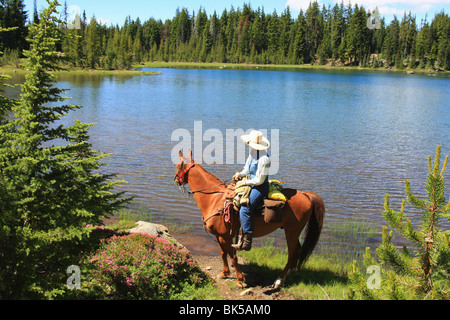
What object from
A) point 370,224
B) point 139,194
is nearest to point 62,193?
point 139,194

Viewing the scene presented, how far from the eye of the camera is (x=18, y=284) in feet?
17.2

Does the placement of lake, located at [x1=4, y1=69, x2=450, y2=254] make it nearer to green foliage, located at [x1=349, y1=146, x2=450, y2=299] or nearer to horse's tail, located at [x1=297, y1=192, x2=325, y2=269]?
horse's tail, located at [x1=297, y1=192, x2=325, y2=269]

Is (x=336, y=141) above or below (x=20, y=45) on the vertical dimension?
below

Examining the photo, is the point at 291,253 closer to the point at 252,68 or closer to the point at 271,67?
the point at 252,68

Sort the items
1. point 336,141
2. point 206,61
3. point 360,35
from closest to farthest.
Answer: point 336,141
point 360,35
point 206,61

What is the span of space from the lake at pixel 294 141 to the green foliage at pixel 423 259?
6.31 metres

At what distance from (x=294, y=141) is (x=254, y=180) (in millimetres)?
17988

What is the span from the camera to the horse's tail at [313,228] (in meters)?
7.93

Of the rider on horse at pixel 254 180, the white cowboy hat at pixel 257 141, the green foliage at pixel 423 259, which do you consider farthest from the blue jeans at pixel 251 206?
the green foliage at pixel 423 259

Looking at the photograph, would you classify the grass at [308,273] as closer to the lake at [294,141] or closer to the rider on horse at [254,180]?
the rider on horse at [254,180]

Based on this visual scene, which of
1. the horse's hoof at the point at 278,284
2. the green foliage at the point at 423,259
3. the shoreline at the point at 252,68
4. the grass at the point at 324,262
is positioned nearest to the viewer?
the green foliage at the point at 423,259

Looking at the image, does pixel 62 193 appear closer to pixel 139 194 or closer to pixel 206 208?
pixel 206 208

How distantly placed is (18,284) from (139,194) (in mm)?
9101
